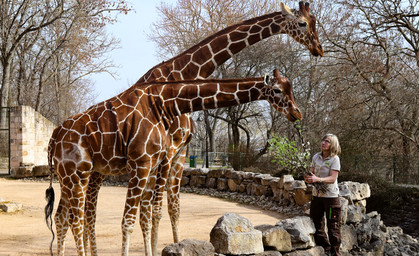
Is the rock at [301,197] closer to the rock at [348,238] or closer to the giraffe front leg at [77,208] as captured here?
the rock at [348,238]

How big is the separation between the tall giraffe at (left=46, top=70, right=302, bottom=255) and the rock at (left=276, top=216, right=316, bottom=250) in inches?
78.6

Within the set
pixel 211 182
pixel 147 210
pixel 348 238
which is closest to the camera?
pixel 147 210

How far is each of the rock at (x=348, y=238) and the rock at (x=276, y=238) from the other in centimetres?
152

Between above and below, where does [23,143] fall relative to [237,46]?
below

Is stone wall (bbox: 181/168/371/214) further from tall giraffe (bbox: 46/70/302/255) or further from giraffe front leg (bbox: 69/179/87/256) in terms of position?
giraffe front leg (bbox: 69/179/87/256)

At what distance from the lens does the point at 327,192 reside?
225 inches

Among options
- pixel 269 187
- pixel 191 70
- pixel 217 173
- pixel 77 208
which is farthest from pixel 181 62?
pixel 217 173

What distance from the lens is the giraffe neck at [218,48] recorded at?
16.6 feet

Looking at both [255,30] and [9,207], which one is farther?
[9,207]

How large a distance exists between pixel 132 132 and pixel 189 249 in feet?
4.24

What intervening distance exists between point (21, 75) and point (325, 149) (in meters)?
26.9

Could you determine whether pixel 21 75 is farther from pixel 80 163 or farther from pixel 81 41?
pixel 80 163

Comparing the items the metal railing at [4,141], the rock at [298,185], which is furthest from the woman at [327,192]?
the metal railing at [4,141]

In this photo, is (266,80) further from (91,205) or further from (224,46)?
(91,205)
